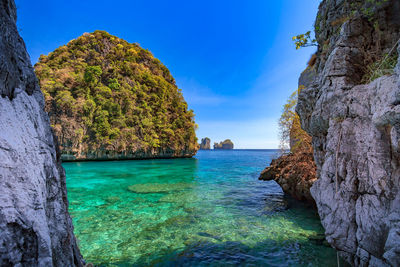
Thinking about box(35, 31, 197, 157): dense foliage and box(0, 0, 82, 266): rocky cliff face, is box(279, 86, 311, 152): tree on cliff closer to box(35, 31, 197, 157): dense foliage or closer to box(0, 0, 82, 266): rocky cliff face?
box(0, 0, 82, 266): rocky cliff face

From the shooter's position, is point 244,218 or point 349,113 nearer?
point 349,113

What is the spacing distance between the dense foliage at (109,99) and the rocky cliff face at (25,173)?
34094 mm

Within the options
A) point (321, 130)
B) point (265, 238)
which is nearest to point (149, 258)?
point (265, 238)

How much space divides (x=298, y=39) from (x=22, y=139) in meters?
8.28

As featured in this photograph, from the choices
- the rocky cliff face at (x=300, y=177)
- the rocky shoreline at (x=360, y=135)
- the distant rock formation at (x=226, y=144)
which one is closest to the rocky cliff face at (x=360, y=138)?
the rocky shoreline at (x=360, y=135)

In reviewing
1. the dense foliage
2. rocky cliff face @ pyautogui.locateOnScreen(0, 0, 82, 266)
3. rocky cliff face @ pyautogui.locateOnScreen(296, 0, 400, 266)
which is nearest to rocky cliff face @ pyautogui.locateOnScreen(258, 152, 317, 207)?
rocky cliff face @ pyautogui.locateOnScreen(296, 0, 400, 266)

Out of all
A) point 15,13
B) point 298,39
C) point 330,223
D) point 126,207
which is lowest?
point 126,207

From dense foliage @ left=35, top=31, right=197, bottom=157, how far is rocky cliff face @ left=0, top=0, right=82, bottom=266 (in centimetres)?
3409

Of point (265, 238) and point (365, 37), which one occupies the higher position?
point (365, 37)

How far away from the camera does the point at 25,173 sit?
1.95 metres

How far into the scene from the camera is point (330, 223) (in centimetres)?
366

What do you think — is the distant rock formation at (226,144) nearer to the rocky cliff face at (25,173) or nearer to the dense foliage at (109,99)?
the dense foliage at (109,99)

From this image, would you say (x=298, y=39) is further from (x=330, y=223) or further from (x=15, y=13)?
(x=15, y=13)

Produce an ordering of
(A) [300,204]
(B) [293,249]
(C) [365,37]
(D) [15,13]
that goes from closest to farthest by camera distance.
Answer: (D) [15,13], (C) [365,37], (B) [293,249], (A) [300,204]
